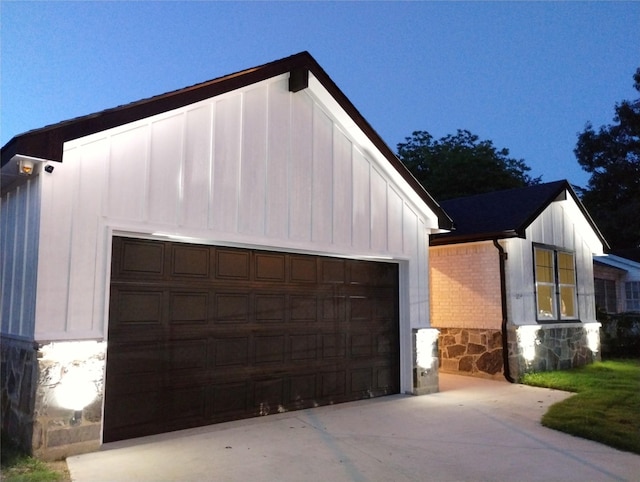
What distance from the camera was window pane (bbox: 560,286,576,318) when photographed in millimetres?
12758

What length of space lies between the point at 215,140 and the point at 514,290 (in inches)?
293

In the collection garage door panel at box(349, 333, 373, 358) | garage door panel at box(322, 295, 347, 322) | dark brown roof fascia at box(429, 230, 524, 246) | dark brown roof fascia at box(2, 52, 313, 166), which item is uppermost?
dark brown roof fascia at box(2, 52, 313, 166)

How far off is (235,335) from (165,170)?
7.73ft

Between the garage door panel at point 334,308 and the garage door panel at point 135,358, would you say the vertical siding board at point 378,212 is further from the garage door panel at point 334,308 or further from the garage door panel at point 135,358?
the garage door panel at point 135,358

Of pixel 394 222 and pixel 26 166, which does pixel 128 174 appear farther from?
pixel 394 222

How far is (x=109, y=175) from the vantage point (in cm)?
579

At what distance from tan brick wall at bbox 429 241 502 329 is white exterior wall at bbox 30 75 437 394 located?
265cm

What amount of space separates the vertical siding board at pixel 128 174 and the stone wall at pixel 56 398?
60.0 inches

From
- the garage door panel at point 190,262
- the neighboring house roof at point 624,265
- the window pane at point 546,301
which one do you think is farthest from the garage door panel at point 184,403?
the neighboring house roof at point 624,265

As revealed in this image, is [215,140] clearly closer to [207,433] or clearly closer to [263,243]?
[263,243]

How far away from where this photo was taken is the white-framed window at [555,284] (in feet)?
39.3

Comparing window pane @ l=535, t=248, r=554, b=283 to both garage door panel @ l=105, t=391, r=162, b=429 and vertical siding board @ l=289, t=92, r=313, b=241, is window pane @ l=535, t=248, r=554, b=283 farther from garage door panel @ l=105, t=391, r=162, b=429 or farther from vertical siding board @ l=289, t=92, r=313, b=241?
garage door panel @ l=105, t=391, r=162, b=429

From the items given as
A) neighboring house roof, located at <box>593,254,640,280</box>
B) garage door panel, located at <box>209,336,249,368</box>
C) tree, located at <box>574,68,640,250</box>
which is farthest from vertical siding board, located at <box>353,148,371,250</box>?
tree, located at <box>574,68,640,250</box>

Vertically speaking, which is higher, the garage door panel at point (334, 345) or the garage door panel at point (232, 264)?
the garage door panel at point (232, 264)
